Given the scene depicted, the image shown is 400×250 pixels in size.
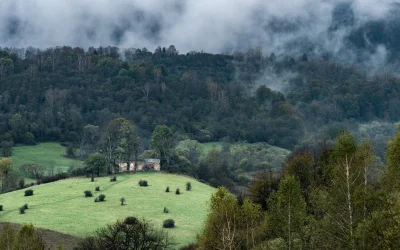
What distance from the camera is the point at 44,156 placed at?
403ft

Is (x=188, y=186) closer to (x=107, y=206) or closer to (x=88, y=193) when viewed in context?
(x=88, y=193)

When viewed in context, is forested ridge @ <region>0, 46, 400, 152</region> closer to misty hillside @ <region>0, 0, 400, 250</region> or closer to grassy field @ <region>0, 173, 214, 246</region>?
misty hillside @ <region>0, 0, 400, 250</region>

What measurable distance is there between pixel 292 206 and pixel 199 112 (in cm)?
15247

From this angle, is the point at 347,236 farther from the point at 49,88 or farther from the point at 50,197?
the point at 49,88

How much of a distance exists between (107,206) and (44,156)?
67.5 metres

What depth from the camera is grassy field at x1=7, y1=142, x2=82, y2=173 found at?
112775mm

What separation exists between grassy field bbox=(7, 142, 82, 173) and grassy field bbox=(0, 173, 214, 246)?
128 feet

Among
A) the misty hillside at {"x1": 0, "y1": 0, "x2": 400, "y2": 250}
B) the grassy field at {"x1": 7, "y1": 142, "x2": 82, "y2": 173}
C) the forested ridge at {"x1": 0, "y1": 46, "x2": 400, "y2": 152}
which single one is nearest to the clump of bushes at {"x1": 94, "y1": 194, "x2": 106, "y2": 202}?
the misty hillside at {"x1": 0, "y1": 0, "x2": 400, "y2": 250}

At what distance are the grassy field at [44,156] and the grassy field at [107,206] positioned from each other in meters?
38.9

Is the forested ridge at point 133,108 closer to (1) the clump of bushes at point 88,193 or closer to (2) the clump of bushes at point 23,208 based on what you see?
(1) the clump of bushes at point 88,193

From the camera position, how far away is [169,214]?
58406mm

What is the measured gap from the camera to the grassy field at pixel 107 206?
176ft

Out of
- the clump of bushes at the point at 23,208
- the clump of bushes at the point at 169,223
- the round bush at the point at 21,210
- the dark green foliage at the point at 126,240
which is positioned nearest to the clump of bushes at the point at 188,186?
the clump of bushes at the point at 169,223

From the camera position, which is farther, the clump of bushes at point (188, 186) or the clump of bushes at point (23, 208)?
the clump of bushes at point (188, 186)
